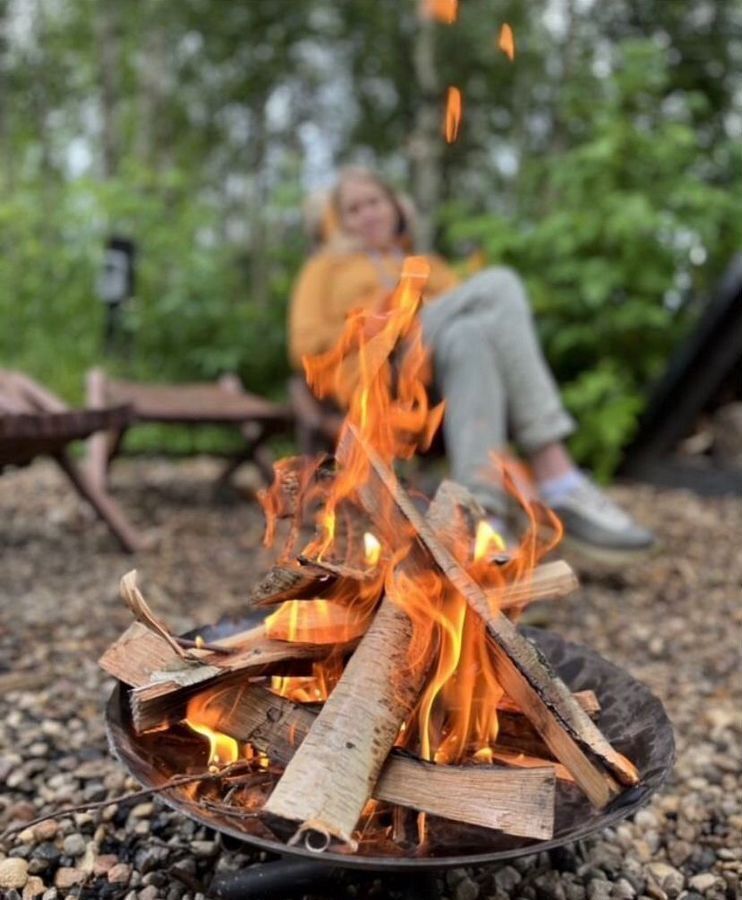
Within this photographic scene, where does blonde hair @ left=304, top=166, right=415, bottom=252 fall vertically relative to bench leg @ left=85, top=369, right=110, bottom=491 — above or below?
above

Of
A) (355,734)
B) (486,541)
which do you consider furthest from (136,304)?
(355,734)

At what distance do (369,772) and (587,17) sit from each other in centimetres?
939

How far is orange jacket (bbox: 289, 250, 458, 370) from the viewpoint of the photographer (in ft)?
12.3

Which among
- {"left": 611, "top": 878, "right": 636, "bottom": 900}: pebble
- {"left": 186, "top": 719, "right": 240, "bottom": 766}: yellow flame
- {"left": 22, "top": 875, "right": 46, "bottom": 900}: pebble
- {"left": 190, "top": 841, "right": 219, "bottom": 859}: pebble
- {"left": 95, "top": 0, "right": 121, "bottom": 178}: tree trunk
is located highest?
{"left": 95, "top": 0, "right": 121, "bottom": 178}: tree trunk

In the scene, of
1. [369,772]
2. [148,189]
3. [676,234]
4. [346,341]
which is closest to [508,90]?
[148,189]

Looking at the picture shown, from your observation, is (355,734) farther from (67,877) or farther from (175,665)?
(67,877)

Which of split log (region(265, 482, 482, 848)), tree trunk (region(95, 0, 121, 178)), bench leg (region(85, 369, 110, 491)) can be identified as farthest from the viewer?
tree trunk (region(95, 0, 121, 178))

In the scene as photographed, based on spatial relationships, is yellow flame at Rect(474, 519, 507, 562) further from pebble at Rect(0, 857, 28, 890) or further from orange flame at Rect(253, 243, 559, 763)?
pebble at Rect(0, 857, 28, 890)

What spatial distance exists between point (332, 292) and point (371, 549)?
2344 mm

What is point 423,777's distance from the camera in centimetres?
131

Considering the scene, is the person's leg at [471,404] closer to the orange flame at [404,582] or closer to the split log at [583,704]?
the orange flame at [404,582]

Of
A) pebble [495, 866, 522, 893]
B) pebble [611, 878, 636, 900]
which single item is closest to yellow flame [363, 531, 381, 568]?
pebble [495, 866, 522, 893]

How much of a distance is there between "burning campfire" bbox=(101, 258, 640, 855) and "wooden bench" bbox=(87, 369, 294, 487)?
7.54ft

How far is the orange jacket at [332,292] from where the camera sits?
3.75m
